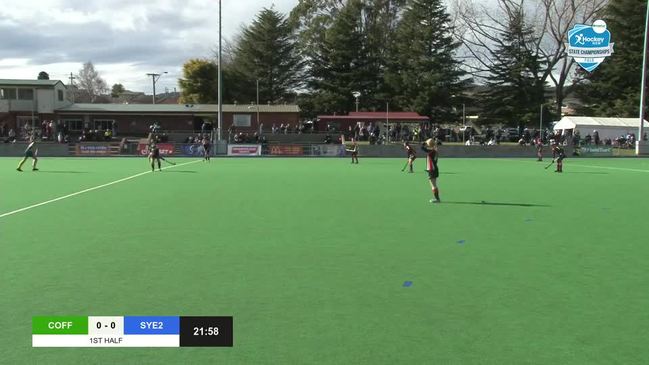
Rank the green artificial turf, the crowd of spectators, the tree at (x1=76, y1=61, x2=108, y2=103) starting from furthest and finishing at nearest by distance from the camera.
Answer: the tree at (x1=76, y1=61, x2=108, y2=103), the crowd of spectators, the green artificial turf

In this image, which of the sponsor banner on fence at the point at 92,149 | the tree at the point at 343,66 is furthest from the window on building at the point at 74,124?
the tree at the point at 343,66

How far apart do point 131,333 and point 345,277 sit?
293cm

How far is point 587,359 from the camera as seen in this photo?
4.47 m

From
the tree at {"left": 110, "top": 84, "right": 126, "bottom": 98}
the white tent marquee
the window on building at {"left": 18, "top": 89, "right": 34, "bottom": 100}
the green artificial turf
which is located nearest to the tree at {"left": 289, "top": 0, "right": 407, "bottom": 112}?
the white tent marquee

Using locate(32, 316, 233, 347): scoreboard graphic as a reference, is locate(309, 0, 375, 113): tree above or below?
above

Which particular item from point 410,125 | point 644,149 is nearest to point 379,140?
point 410,125

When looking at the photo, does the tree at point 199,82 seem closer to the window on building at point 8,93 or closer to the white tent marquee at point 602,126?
the window on building at point 8,93

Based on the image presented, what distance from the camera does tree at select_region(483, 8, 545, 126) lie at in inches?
2574

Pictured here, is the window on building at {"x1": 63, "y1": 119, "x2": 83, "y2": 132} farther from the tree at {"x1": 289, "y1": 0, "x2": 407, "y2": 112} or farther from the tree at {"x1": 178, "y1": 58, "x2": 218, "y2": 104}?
the tree at {"x1": 289, "y1": 0, "x2": 407, "y2": 112}

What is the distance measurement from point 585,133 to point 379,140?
20.3m

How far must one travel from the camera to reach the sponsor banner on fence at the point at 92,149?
42812mm

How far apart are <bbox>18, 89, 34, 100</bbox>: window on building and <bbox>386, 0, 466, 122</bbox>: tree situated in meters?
37.0

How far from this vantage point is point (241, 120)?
5662 cm

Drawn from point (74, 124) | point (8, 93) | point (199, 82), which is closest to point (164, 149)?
point (74, 124)
